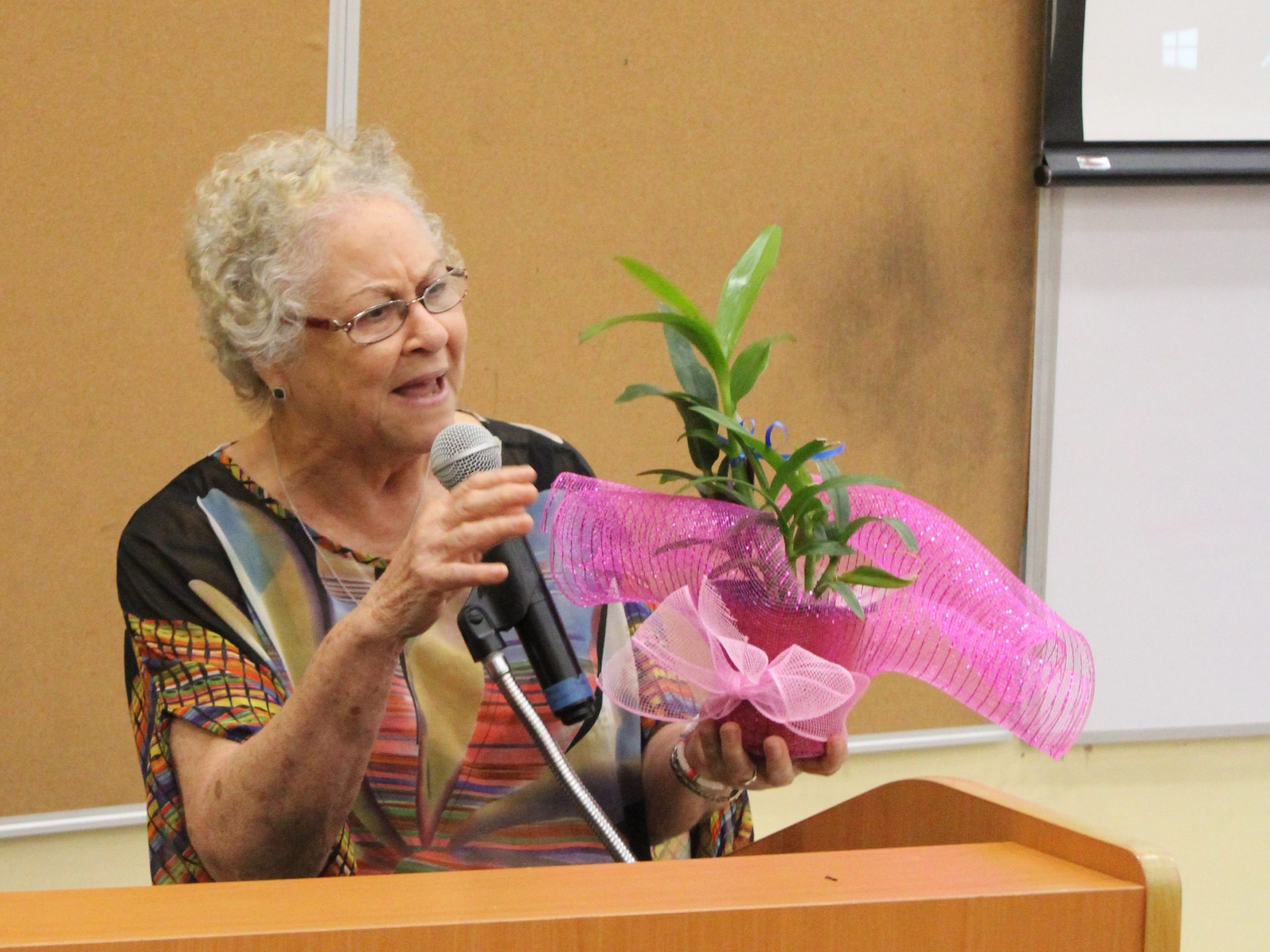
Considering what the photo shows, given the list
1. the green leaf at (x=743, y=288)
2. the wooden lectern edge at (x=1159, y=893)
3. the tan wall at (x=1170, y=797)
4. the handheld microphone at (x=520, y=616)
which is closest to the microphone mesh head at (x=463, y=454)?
the handheld microphone at (x=520, y=616)

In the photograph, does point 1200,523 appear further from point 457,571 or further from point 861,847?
point 457,571

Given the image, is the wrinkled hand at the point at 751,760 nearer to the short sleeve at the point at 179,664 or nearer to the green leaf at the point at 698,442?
the green leaf at the point at 698,442

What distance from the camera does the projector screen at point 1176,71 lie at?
2289mm

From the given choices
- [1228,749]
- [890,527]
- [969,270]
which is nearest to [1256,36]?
[969,270]

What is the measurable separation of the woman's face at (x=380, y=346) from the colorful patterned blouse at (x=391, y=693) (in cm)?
14

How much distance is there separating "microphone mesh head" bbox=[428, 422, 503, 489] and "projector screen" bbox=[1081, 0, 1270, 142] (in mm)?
1691

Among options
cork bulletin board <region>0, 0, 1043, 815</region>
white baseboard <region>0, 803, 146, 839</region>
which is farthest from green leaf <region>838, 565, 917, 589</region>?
white baseboard <region>0, 803, 146, 839</region>

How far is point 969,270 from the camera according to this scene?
92.7 inches

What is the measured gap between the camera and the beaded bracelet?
111cm

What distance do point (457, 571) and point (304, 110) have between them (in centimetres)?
128

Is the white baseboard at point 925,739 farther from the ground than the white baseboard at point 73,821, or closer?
closer

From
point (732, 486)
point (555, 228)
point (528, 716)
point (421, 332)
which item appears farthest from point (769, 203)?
point (528, 716)

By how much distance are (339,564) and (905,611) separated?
0.64 metres

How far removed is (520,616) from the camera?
0.97m
